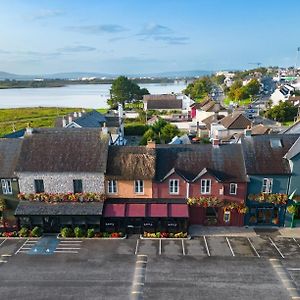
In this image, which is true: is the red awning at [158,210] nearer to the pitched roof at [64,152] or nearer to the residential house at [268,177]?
the pitched roof at [64,152]

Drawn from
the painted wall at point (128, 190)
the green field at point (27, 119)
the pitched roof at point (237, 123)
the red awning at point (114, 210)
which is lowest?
the green field at point (27, 119)

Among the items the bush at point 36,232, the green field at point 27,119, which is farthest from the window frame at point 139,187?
the green field at point 27,119

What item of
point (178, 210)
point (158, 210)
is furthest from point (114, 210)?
point (178, 210)

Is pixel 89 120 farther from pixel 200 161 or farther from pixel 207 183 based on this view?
pixel 207 183

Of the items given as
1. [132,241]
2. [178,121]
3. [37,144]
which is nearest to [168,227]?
[132,241]

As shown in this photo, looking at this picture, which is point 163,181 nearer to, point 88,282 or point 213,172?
point 213,172

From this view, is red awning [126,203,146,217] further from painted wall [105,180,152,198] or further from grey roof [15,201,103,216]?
grey roof [15,201,103,216]
